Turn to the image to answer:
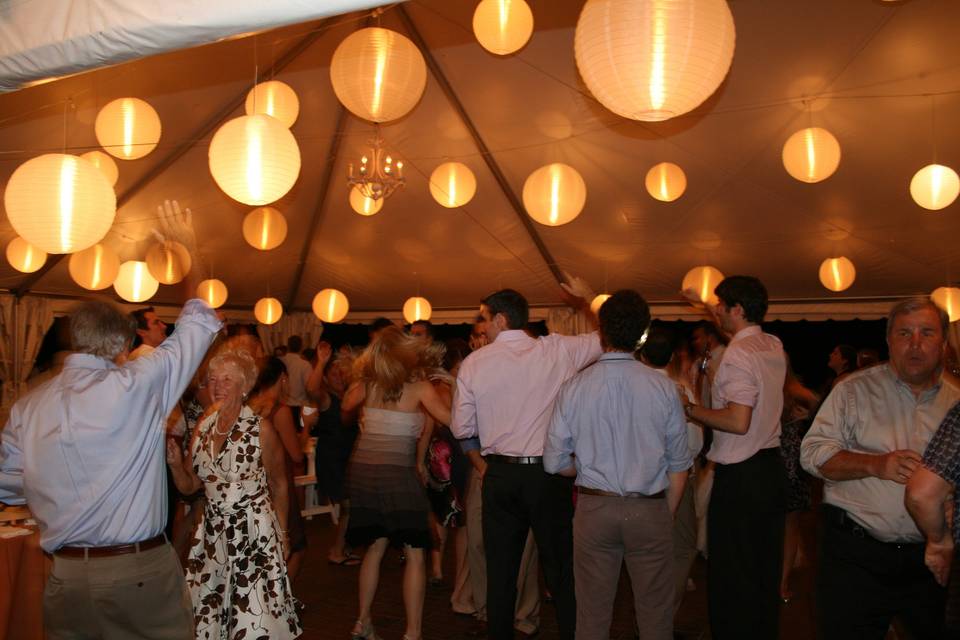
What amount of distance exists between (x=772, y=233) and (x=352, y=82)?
607cm

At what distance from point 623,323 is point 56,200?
275 cm

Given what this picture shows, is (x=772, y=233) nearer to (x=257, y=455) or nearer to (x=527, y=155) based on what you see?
(x=527, y=155)

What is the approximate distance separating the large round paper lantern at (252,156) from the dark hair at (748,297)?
2.20 meters

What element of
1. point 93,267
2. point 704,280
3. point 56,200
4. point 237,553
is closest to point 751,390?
point 237,553

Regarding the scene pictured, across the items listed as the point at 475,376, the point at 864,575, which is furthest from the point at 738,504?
the point at 475,376

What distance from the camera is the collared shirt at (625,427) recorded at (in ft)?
9.64

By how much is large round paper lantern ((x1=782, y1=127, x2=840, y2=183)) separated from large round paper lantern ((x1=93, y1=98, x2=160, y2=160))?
4.61 metres

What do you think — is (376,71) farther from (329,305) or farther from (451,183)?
(329,305)

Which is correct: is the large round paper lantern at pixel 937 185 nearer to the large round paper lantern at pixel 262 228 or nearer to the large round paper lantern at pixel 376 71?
the large round paper lantern at pixel 376 71

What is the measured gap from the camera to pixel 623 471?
293 centimetres

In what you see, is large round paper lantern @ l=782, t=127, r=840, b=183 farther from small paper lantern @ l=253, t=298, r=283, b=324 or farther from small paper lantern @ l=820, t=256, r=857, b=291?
small paper lantern @ l=253, t=298, r=283, b=324

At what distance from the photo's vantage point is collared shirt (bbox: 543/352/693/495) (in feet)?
9.64

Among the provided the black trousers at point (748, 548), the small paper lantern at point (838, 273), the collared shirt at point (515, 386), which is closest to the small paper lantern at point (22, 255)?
the collared shirt at point (515, 386)

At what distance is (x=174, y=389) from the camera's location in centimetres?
237
